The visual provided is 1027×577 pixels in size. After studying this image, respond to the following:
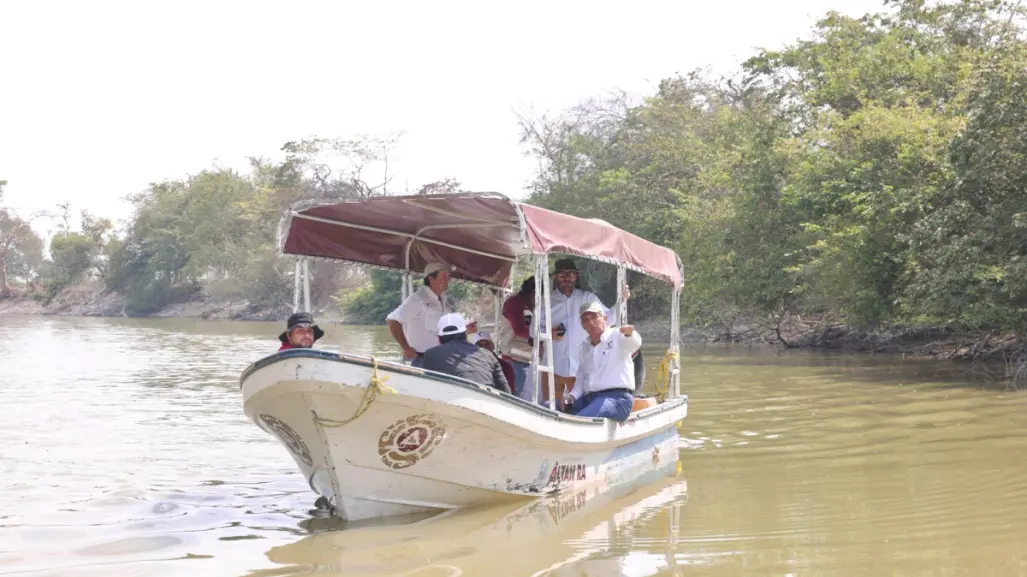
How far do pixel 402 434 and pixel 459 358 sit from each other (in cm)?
69

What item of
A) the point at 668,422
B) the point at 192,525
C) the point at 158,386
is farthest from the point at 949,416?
the point at 158,386

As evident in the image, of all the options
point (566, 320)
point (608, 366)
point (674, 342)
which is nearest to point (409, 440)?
point (608, 366)

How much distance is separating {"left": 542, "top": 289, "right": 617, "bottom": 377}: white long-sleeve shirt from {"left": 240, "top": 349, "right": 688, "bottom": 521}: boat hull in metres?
A: 1.41

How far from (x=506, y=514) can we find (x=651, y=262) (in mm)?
3256

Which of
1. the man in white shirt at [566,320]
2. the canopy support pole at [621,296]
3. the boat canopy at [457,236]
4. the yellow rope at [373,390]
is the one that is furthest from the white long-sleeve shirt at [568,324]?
the yellow rope at [373,390]

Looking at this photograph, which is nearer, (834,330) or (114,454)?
(114,454)

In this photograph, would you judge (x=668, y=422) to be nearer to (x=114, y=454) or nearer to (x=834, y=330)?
(x=114, y=454)

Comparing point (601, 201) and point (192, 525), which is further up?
point (601, 201)

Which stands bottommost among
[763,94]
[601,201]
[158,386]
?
[158,386]

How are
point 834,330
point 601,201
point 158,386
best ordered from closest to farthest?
point 158,386 < point 834,330 < point 601,201

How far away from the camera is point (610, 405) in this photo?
8.23 meters

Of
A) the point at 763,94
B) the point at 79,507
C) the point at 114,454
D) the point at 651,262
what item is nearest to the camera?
the point at 79,507

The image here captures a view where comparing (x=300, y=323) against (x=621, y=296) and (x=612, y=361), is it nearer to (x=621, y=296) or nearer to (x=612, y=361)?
(x=612, y=361)

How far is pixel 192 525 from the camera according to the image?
7.33 meters
